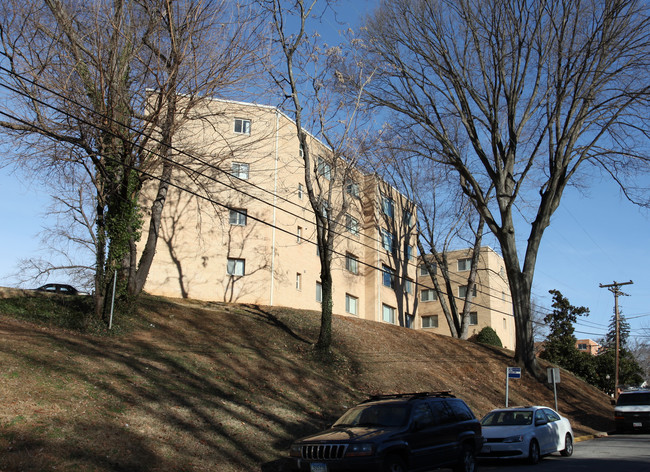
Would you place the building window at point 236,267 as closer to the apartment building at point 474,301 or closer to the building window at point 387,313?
the building window at point 387,313

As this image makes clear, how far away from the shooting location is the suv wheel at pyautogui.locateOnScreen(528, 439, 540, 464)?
12906mm

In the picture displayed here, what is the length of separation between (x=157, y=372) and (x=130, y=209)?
5696 mm

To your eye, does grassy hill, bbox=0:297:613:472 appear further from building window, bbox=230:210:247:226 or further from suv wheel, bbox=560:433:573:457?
suv wheel, bbox=560:433:573:457

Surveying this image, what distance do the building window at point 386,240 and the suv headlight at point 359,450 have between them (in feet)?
97.1

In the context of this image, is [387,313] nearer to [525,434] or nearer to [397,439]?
[525,434]

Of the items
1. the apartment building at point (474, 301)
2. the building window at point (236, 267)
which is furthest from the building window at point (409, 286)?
the building window at point (236, 267)

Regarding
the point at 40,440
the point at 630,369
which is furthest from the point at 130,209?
the point at 630,369

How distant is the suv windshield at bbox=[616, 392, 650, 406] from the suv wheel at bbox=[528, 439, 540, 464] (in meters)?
12.3

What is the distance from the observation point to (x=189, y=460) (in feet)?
32.3

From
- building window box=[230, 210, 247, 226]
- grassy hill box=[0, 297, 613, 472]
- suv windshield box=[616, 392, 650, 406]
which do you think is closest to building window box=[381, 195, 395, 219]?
building window box=[230, 210, 247, 226]

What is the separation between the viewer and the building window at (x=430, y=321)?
50016 mm

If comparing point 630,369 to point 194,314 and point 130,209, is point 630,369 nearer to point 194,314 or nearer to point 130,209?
point 194,314

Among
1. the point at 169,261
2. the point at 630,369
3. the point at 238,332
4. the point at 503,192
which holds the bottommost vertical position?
the point at 630,369

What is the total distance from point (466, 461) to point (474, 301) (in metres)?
42.4
